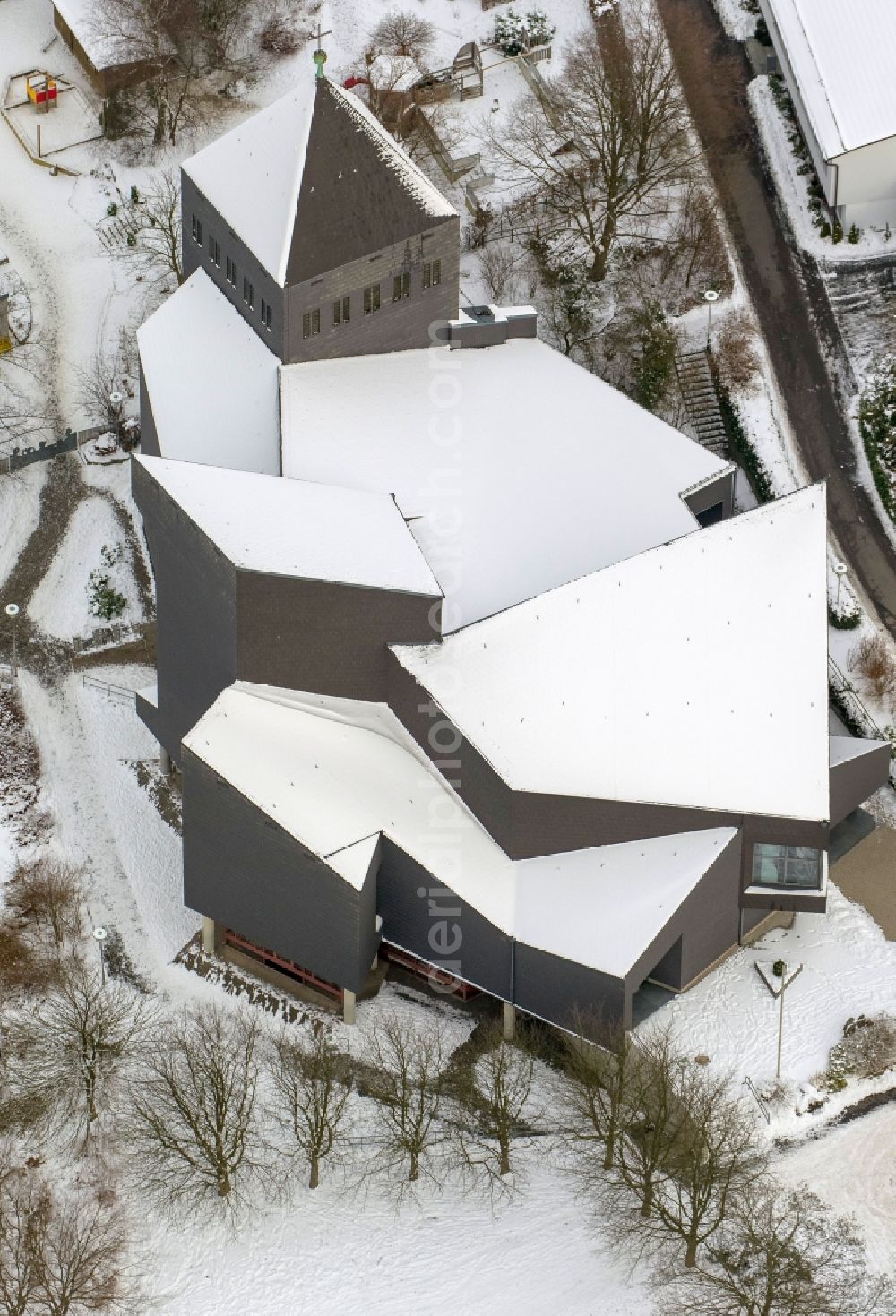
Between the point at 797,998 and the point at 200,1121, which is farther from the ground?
the point at 200,1121

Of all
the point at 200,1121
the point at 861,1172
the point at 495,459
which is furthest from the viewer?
the point at 495,459

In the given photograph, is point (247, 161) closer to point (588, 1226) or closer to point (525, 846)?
point (525, 846)

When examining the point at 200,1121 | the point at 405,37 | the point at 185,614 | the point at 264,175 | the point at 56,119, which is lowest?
the point at 200,1121

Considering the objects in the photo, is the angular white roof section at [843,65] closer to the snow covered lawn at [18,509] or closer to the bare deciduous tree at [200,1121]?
the snow covered lawn at [18,509]

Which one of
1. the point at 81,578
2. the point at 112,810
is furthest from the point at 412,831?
the point at 81,578

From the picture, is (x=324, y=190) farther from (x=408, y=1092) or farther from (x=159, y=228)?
(x=408, y=1092)

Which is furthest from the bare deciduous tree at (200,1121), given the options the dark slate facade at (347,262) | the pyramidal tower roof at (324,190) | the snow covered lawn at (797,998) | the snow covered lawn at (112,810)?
the pyramidal tower roof at (324,190)
